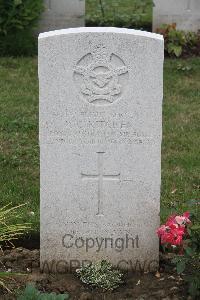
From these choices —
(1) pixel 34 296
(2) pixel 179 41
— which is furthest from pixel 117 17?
(1) pixel 34 296

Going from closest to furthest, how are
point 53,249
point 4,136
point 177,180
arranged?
point 53,249, point 177,180, point 4,136

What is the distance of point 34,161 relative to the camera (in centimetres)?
667

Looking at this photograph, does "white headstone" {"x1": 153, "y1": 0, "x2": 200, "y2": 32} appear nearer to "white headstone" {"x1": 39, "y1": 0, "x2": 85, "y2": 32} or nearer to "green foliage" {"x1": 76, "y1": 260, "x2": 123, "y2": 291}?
"white headstone" {"x1": 39, "y1": 0, "x2": 85, "y2": 32}

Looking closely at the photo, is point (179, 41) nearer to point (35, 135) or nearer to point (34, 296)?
point (35, 135)

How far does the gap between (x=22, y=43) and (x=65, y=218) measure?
5.38 metres

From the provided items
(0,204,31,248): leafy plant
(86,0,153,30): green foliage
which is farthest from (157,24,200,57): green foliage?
(0,204,31,248): leafy plant

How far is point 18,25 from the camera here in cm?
956

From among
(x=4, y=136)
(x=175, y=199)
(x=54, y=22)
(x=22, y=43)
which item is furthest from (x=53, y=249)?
(x=54, y=22)

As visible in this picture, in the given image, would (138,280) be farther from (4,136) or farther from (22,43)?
(22,43)

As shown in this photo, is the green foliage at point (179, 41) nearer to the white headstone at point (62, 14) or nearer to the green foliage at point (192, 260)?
the white headstone at point (62, 14)

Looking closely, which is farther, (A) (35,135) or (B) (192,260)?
(A) (35,135)

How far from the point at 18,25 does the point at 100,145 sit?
5.31m

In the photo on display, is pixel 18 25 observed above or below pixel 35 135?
above

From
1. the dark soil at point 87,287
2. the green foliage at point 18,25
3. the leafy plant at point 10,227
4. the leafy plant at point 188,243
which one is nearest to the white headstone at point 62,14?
the green foliage at point 18,25
